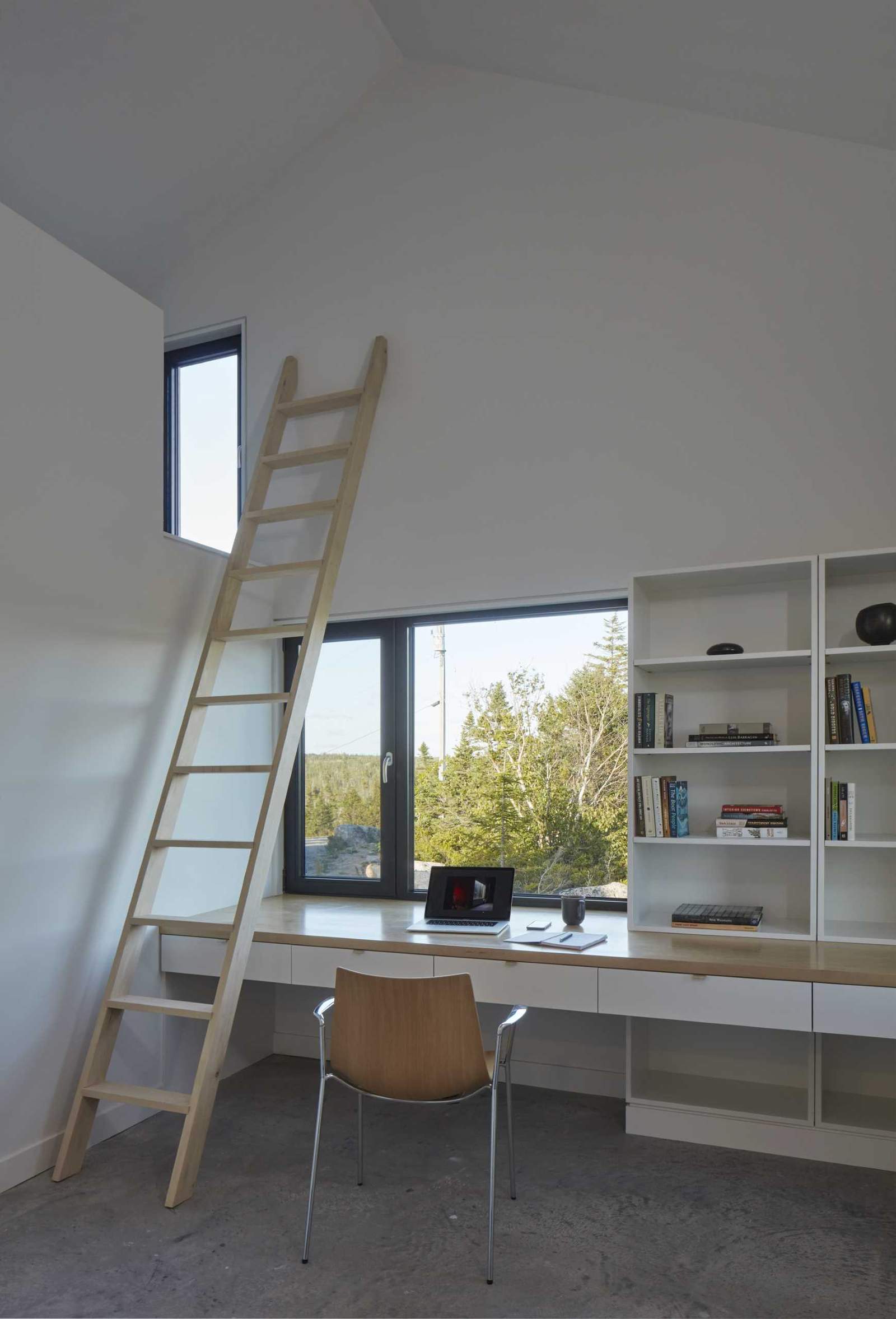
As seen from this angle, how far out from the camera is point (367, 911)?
3840mm

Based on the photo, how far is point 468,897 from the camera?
352 centimetres

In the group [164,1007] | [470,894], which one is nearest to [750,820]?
[470,894]

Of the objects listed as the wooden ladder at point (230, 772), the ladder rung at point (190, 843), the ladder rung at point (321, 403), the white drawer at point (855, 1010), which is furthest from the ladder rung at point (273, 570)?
the white drawer at point (855, 1010)

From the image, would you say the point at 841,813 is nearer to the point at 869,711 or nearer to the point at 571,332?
the point at 869,711

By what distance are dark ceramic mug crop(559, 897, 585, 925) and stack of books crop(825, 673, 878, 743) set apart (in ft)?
3.48

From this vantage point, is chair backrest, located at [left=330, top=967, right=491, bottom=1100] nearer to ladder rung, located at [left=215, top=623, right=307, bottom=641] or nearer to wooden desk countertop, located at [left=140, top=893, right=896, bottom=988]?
wooden desk countertop, located at [left=140, top=893, right=896, bottom=988]

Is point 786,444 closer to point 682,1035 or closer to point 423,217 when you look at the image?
point 423,217

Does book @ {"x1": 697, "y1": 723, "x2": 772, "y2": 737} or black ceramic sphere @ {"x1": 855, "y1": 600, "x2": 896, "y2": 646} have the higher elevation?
black ceramic sphere @ {"x1": 855, "y1": 600, "x2": 896, "y2": 646}

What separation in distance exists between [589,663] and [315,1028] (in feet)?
6.57

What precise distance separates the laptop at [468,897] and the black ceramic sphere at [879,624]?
149cm

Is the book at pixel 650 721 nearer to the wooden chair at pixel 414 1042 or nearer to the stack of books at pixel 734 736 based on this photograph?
the stack of books at pixel 734 736

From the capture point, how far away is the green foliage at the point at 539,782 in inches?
151

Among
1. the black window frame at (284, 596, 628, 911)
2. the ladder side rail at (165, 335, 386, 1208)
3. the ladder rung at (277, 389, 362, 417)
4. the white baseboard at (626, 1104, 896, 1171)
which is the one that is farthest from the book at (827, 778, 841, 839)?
the ladder rung at (277, 389, 362, 417)

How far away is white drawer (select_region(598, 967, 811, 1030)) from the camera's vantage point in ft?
8.81
